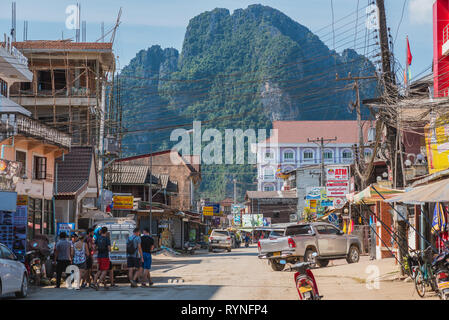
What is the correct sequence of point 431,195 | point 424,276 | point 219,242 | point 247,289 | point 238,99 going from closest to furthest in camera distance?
point 431,195 → point 424,276 → point 247,289 → point 219,242 → point 238,99

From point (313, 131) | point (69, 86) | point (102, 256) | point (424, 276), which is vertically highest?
point (313, 131)

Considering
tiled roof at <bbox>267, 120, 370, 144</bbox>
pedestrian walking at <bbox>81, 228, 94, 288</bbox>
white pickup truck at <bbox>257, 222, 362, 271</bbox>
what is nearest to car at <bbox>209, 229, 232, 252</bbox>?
white pickup truck at <bbox>257, 222, 362, 271</bbox>

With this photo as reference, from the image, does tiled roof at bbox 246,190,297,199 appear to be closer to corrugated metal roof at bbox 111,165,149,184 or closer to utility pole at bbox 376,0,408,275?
corrugated metal roof at bbox 111,165,149,184

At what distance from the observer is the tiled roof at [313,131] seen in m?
121

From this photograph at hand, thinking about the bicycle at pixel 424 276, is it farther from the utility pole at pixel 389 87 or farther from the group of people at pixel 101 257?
the group of people at pixel 101 257

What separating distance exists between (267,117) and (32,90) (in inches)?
4852

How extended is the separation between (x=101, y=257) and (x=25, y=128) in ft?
39.5

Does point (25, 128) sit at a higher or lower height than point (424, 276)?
higher

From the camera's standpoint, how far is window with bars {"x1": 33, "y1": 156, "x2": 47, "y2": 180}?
3253 cm

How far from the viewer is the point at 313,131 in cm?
12275

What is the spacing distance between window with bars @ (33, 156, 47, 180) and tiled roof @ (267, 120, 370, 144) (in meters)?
89.6

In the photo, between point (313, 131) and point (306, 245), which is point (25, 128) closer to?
point (306, 245)

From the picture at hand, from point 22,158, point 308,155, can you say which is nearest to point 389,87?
point 22,158
